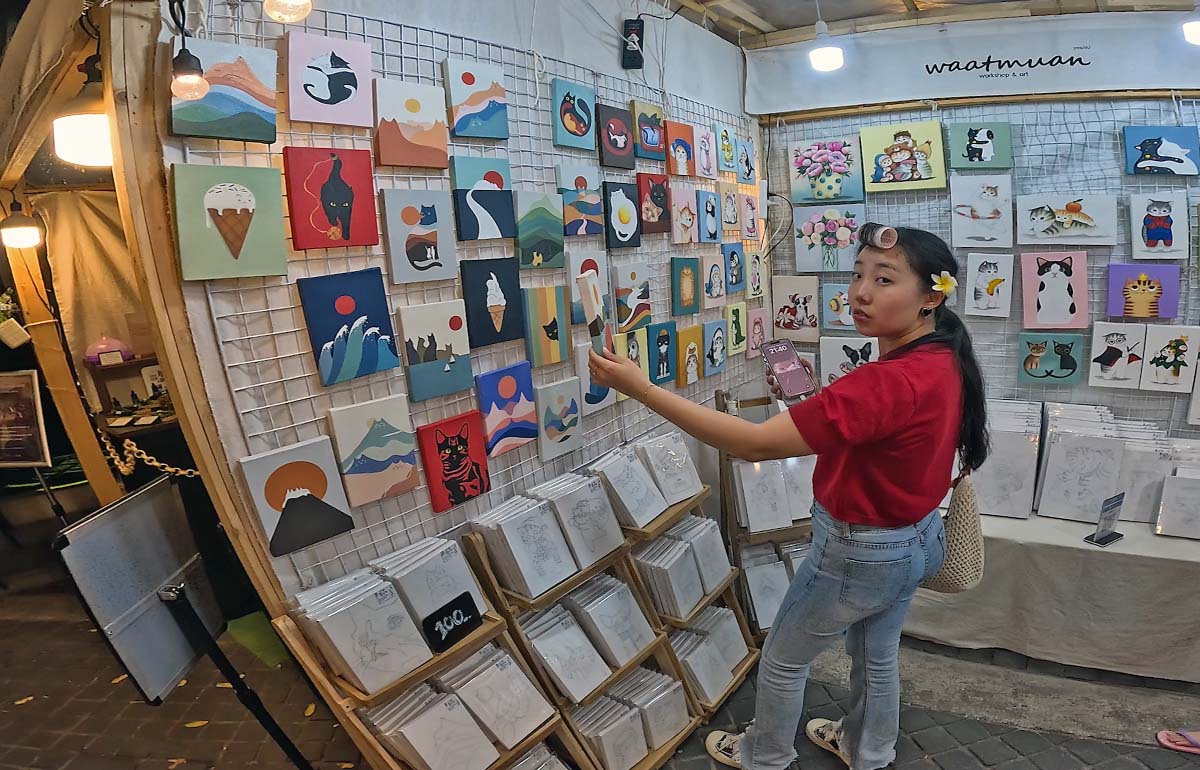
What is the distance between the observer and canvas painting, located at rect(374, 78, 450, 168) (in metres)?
1.83

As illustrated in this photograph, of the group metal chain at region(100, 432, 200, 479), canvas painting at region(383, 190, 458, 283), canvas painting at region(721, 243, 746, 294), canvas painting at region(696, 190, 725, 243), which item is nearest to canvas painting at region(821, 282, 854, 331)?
canvas painting at region(721, 243, 746, 294)

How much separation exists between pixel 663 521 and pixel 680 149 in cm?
153

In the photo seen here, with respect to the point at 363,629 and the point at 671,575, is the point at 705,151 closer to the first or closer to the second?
the point at 671,575

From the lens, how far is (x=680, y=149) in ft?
9.64

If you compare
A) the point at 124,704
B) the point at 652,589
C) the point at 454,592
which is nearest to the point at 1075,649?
the point at 652,589

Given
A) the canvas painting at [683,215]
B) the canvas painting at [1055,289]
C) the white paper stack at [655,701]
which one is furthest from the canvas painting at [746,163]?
the white paper stack at [655,701]

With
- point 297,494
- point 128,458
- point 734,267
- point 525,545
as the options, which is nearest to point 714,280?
point 734,267

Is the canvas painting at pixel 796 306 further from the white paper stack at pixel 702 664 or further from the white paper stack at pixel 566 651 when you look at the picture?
the white paper stack at pixel 566 651

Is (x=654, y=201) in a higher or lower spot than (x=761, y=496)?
higher

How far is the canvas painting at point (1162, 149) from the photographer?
2984 mm

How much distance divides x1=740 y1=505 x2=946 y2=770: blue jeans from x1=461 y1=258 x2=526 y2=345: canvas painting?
108cm

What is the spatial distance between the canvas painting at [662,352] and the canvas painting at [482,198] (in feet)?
2.85

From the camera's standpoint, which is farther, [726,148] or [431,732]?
[726,148]

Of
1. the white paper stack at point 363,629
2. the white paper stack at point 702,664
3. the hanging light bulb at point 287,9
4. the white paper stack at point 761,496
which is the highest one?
the hanging light bulb at point 287,9
